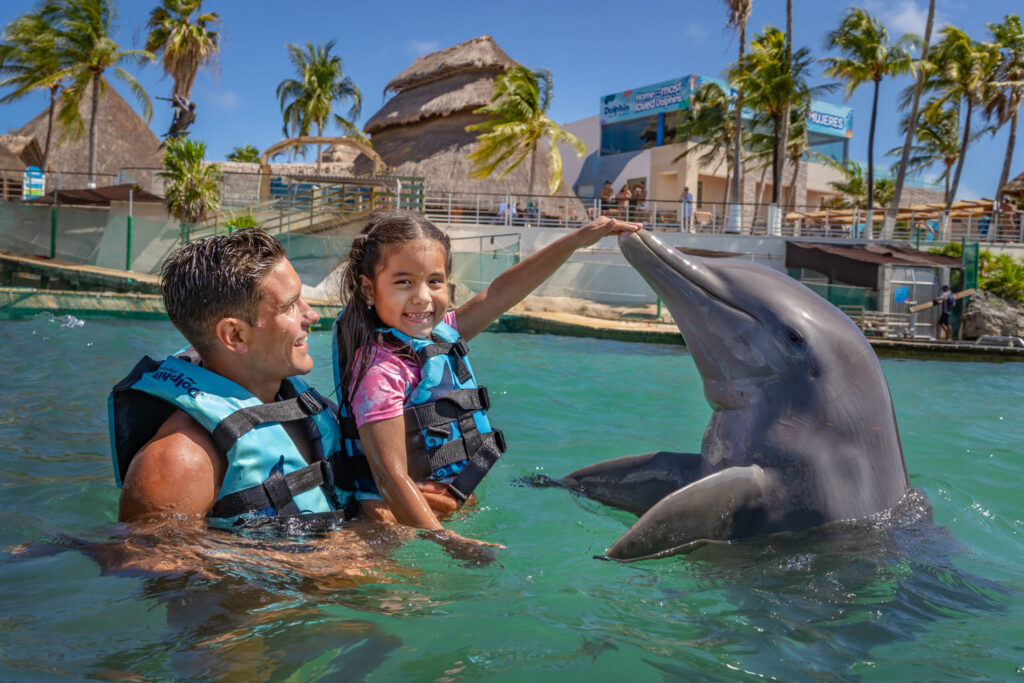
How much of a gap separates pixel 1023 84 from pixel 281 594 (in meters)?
38.0

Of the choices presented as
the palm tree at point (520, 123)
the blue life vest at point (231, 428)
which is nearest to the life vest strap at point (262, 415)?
the blue life vest at point (231, 428)

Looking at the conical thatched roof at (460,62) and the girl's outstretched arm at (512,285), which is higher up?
the conical thatched roof at (460,62)

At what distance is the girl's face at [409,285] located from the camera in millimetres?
2598

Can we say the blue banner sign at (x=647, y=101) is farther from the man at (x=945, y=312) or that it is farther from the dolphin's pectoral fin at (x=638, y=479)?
the dolphin's pectoral fin at (x=638, y=479)

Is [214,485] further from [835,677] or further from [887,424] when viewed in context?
[887,424]

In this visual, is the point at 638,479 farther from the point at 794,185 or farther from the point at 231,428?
the point at 794,185

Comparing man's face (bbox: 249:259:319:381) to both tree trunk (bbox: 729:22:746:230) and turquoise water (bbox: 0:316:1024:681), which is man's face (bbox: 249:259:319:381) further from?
tree trunk (bbox: 729:22:746:230)

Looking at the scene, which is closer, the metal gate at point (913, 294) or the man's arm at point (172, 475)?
the man's arm at point (172, 475)

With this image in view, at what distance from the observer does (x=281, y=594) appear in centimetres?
217

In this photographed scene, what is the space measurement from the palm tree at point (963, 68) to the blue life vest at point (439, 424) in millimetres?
33827

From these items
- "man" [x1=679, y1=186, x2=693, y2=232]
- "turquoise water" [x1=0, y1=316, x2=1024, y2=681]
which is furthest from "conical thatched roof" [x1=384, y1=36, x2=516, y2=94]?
"turquoise water" [x1=0, y1=316, x2=1024, y2=681]

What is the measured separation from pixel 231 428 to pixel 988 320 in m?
19.6

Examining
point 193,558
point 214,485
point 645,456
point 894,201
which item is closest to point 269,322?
point 214,485

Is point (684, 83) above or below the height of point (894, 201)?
above
